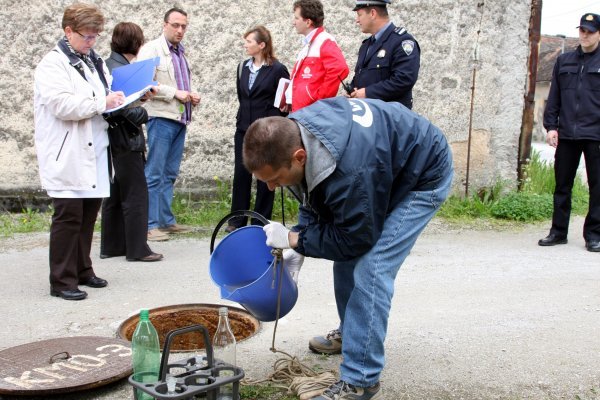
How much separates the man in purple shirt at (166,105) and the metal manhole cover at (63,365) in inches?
103

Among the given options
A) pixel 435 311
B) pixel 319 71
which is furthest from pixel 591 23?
pixel 435 311

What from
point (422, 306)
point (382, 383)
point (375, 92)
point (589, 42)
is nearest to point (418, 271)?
point (422, 306)

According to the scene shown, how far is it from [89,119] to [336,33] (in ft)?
11.6

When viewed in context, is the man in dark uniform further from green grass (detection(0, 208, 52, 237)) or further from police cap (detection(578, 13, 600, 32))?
green grass (detection(0, 208, 52, 237))

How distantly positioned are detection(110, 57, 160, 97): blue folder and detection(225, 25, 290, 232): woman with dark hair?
5.14 feet

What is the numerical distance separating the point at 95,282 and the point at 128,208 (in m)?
0.74

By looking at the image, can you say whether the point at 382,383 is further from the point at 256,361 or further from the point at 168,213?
the point at 168,213

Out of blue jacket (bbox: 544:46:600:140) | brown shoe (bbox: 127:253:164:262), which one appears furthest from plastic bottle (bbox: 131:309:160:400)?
blue jacket (bbox: 544:46:600:140)

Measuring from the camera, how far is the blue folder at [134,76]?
5.05 metres

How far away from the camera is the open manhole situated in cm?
422

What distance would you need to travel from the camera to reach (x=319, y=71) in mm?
5934

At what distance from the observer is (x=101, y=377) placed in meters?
3.40

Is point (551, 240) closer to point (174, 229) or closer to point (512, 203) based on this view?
point (512, 203)

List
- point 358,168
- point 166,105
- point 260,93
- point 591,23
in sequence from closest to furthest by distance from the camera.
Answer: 1. point 358,168
2. point 591,23
3. point 166,105
4. point 260,93
